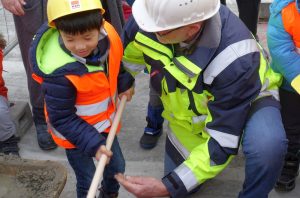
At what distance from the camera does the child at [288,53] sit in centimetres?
251

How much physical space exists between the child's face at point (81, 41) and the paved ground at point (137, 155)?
46.8 inches

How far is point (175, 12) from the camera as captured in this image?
79.4 inches

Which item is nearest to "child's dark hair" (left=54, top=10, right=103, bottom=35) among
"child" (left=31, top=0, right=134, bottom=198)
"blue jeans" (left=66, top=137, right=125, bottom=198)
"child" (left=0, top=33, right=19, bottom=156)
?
"child" (left=31, top=0, right=134, bottom=198)

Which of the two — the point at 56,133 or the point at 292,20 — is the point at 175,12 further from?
the point at 56,133

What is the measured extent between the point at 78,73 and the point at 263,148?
3.18 feet

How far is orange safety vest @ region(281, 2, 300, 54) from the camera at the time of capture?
2492 millimetres

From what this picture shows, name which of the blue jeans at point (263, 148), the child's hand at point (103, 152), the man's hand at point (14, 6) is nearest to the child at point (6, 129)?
the man's hand at point (14, 6)

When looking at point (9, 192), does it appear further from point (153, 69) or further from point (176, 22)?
point (176, 22)

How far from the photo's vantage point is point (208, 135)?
7.99 ft

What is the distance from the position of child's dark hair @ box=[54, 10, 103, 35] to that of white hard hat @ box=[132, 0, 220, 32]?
0.23 metres

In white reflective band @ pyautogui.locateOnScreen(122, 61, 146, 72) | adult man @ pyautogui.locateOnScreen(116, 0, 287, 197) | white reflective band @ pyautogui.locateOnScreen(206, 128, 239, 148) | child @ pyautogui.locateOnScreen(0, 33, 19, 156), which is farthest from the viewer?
child @ pyautogui.locateOnScreen(0, 33, 19, 156)

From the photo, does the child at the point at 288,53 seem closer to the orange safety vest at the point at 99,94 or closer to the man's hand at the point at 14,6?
the orange safety vest at the point at 99,94

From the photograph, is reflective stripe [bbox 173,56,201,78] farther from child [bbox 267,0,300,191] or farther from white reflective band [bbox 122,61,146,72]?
child [bbox 267,0,300,191]

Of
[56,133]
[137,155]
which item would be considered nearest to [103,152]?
[56,133]
